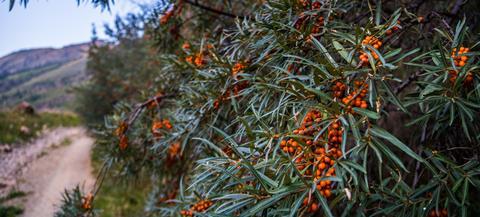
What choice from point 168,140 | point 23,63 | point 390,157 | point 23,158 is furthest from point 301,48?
point 23,158

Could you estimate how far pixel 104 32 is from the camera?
461 centimetres

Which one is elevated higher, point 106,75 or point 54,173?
point 106,75

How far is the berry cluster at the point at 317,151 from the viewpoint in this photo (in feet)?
2.35

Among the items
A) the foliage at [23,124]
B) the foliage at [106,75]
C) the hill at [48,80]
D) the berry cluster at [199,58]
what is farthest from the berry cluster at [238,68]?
the foliage at [23,124]

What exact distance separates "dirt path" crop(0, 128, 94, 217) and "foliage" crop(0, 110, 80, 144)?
0.45 meters

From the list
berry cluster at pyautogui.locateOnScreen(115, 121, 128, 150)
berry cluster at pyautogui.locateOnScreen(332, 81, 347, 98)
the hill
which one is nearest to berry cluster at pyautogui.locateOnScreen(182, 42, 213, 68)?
berry cluster at pyautogui.locateOnScreen(115, 121, 128, 150)

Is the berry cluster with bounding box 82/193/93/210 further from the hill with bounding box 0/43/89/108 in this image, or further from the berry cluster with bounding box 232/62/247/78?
the hill with bounding box 0/43/89/108

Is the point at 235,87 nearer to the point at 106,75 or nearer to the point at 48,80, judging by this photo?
the point at 48,80

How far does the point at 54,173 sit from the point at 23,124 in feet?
8.56

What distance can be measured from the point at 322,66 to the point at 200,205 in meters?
0.71

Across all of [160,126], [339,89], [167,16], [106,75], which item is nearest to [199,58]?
[160,126]

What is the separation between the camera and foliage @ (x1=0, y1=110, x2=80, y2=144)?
25.2 feet

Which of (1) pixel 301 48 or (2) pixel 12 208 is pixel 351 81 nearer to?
(1) pixel 301 48

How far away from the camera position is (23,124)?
29.6 ft
